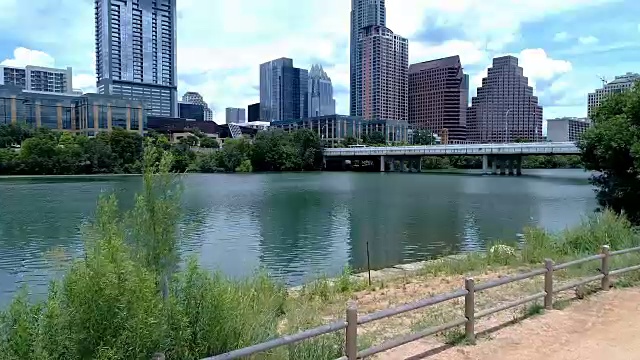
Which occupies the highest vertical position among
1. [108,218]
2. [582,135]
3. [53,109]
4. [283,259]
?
[53,109]

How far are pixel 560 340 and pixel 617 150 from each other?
44.6 feet

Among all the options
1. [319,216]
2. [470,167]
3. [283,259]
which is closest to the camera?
[283,259]

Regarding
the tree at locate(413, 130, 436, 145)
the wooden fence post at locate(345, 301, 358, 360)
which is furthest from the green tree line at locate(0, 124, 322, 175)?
the wooden fence post at locate(345, 301, 358, 360)

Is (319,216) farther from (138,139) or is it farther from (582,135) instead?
(138,139)

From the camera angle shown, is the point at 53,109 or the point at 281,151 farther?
the point at 53,109

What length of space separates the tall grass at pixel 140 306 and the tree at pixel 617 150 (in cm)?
1555

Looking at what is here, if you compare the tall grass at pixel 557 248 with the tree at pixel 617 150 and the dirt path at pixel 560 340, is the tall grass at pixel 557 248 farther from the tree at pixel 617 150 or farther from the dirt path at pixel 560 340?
the dirt path at pixel 560 340

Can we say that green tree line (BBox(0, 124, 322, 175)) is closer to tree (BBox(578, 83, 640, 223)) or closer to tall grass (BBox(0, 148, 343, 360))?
tree (BBox(578, 83, 640, 223))

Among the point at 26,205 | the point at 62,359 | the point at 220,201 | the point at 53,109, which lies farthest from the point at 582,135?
the point at 53,109

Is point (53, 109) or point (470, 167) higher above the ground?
point (53, 109)

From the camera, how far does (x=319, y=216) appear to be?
33469mm

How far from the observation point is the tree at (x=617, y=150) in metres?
18.1

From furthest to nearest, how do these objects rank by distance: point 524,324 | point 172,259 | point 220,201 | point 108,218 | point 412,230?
point 220,201
point 412,230
point 524,324
point 172,259
point 108,218

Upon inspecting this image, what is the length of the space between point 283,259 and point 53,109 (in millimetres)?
161562
